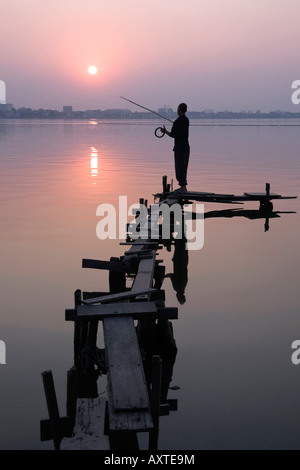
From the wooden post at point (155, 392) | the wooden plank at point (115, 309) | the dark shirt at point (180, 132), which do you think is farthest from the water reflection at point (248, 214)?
the wooden post at point (155, 392)

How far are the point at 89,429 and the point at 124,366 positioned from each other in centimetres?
70

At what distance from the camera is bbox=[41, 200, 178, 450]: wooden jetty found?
648cm

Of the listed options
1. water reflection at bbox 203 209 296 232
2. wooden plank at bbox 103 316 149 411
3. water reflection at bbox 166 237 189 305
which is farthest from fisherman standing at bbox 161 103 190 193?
wooden plank at bbox 103 316 149 411

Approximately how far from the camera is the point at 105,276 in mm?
14156

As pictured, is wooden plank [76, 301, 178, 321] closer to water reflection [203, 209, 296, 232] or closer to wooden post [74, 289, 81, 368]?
wooden post [74, 289, 81, 368]

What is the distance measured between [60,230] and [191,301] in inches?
304

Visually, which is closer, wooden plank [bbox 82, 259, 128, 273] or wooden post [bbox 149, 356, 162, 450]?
wooden post [bbox 149, 356, 162, 450]

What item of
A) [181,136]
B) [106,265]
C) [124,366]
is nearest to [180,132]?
[181,136]

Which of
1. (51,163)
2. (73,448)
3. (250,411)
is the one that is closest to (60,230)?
(250,411)

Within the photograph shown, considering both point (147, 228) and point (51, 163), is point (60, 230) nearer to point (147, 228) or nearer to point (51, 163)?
point (147, 228)

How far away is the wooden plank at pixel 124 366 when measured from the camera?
21.4ft

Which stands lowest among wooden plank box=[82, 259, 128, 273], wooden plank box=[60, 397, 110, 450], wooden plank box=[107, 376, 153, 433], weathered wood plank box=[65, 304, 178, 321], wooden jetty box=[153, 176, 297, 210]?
wooden plank box=[60, 397, 110, 450]

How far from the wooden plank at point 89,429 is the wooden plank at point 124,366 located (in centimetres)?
36

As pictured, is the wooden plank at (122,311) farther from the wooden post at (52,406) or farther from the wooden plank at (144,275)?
the wooden post at (52,406)
